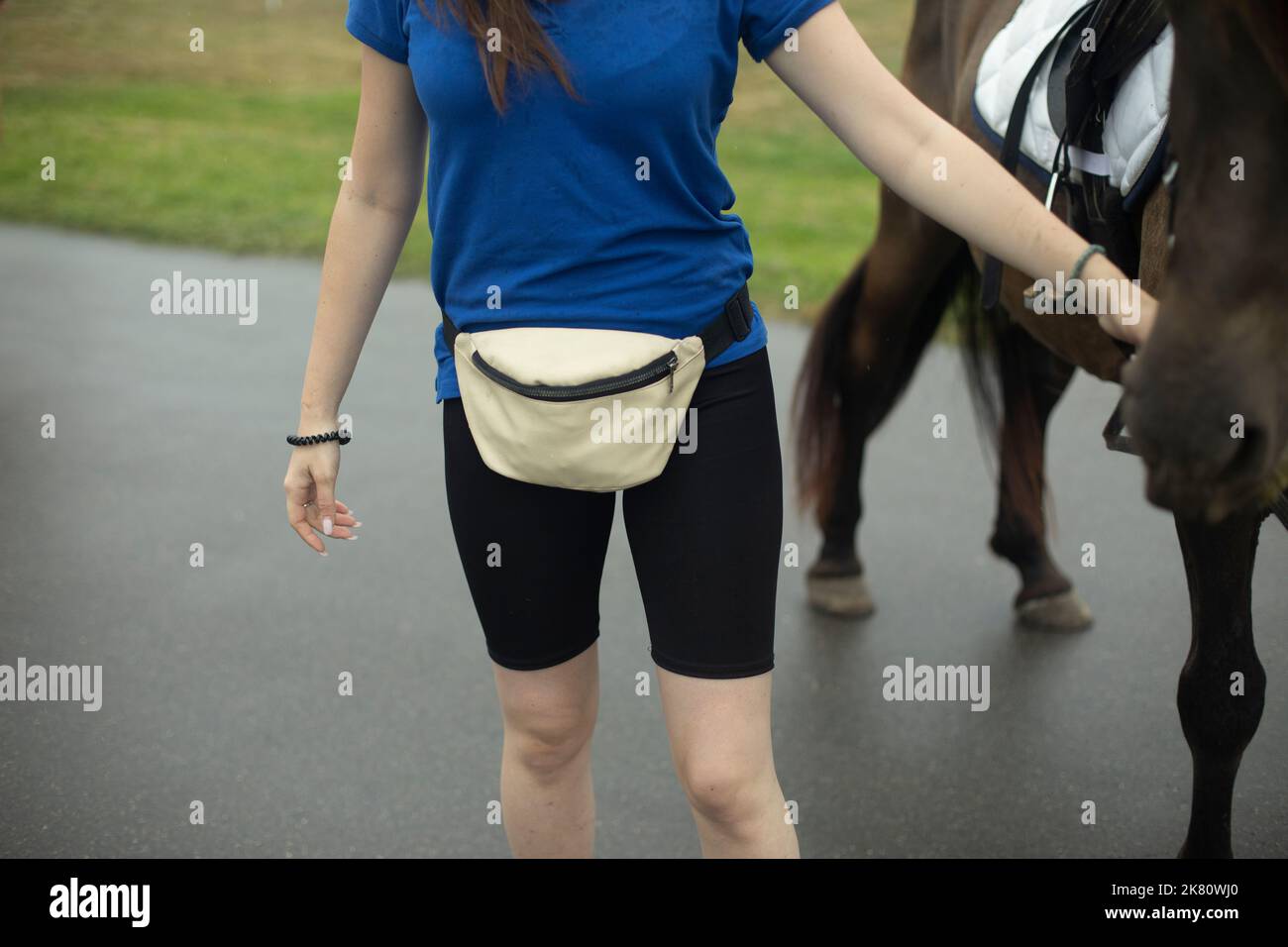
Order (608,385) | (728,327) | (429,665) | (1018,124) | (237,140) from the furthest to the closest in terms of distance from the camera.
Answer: (237,140), (429,665), (1018,124), (728,327), (608,385)

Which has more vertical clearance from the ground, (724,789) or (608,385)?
(608,385)

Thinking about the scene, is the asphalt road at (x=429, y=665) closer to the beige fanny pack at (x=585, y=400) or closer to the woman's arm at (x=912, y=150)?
the beige fanny pack at (x=585, y=400)

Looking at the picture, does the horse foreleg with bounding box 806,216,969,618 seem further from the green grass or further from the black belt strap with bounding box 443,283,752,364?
the green grass

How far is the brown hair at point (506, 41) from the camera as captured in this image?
171 centimetres

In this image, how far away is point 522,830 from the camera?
87.2 inches

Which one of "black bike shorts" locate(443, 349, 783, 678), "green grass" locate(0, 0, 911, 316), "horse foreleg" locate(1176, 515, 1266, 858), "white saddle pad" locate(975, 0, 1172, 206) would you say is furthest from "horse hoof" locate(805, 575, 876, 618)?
"green grass" locate(0, 0, 911, 316)

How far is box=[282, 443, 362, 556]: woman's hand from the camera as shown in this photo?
208 cm

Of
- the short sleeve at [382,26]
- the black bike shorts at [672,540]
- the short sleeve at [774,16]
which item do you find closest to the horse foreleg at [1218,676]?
the black bike shorts at [672,540]

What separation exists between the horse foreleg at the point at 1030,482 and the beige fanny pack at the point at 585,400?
219cm

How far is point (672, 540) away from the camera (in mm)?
1934

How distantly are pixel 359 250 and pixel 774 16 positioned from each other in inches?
27.3

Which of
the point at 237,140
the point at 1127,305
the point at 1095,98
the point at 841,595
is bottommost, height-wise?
the point at 841,595

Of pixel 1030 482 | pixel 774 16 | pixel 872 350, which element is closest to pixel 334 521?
pixel 774 16

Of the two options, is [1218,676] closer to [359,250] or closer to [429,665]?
[359,250]
